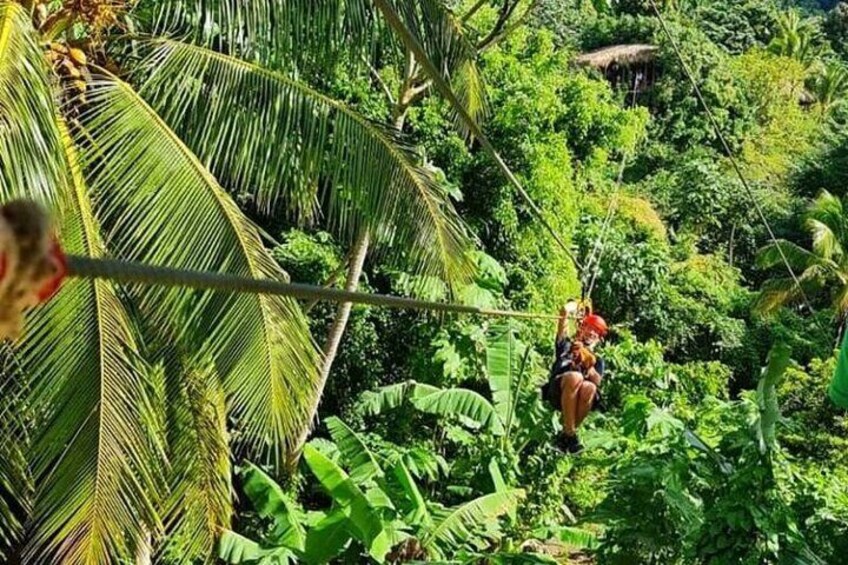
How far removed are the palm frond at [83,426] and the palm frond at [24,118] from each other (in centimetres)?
47

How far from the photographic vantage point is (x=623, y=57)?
81.8 feet

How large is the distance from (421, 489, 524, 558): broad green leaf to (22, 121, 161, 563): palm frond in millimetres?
3087

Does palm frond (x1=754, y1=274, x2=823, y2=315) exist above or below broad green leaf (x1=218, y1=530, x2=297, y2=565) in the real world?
below

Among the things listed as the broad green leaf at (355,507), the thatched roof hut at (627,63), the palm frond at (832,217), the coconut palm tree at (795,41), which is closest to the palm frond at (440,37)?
the broad green leaf at (355,507)

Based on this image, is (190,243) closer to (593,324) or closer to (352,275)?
(593,324)

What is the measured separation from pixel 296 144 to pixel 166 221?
2.26ft

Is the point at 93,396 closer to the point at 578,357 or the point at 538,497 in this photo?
the point at 578,357

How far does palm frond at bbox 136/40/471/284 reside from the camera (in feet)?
12.8

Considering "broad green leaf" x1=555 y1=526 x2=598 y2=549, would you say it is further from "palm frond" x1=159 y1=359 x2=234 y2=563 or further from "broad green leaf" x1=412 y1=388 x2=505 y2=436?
"palm frond" x1=159 y1=359 x2=234 y2=563

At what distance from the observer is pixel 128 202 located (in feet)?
11.6

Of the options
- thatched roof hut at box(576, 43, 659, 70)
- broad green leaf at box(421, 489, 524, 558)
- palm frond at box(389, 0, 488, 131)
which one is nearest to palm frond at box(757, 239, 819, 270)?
broad green leaf at box(421, 489, 524, 558)

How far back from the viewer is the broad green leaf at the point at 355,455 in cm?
629

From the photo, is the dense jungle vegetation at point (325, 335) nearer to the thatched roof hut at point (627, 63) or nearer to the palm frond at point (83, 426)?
the palm frond at point (83, 426)

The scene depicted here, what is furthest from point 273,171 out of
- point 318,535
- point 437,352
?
point 437,352
